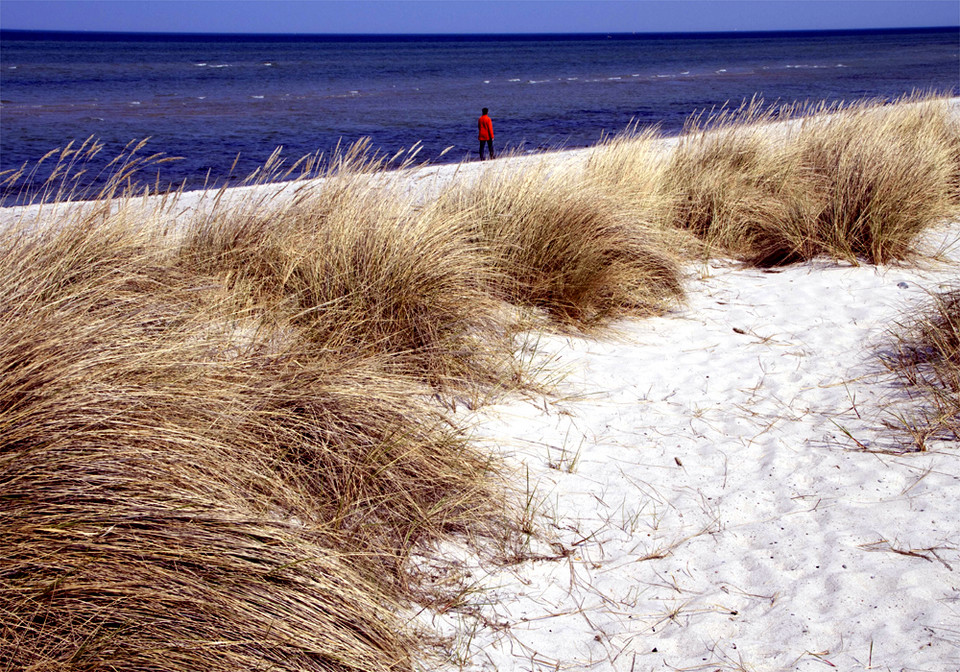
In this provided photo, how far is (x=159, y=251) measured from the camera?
3.99m

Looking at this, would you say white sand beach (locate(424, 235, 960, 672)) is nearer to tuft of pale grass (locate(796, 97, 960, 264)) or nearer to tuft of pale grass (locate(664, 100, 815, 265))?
tuft of pale grass (locate(796, 97, 960, 264))

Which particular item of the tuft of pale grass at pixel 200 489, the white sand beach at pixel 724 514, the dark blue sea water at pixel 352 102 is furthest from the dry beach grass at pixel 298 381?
the dark blue sea water at pixel 352 102

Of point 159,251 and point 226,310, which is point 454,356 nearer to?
point 226,310

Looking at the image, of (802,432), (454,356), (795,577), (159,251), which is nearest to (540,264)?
(454,356)

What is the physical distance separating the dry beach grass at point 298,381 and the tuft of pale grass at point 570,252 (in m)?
0.02

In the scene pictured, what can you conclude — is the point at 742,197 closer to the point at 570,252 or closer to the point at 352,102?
the point at 570,252

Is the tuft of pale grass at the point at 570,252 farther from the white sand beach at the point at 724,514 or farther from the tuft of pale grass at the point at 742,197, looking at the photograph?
the tuft of pale grass at the point at 742,197

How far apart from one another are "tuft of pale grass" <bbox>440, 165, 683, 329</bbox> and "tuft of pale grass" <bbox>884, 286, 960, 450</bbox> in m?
1.39

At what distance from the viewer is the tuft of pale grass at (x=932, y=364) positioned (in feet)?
10.6

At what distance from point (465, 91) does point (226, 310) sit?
103 ft

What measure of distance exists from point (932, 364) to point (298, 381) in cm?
296

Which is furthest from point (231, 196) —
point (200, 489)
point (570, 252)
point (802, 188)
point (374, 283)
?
point (802, 188)

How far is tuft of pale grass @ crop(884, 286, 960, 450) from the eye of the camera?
322 centimetres

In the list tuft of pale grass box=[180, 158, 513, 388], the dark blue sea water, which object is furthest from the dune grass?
tuft of pale grass box=[180, 158, 513, 388]
